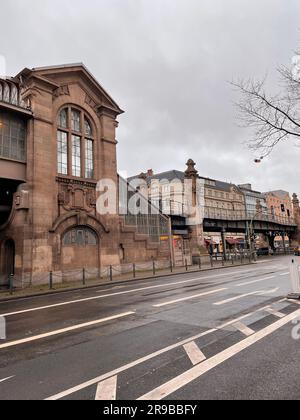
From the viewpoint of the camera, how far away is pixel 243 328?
23.7 ft

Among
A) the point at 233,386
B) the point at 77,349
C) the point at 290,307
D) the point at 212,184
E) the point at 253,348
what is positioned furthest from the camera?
the point at 212,184

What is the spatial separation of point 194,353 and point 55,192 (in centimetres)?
1872

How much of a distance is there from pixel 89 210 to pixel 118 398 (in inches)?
816

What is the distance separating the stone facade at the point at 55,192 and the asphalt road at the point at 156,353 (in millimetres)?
10856

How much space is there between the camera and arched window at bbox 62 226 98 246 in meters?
22.6

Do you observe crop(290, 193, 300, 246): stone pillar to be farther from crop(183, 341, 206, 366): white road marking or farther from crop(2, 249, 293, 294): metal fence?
crop(183, 341, 206, 366): white road marking

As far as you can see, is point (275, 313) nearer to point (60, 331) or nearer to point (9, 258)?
point (60, 331)

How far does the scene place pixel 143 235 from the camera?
29.8 m

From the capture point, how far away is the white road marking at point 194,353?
5.27 metres

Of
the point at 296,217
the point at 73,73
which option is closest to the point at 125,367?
the point at 73,73

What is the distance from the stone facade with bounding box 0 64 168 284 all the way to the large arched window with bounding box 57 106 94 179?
0.83ft

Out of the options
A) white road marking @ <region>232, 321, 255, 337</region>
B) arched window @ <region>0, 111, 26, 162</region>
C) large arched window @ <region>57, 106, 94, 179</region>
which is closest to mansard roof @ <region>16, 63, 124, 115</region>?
large arched window @ <region>57, 106, 94, 179</region>

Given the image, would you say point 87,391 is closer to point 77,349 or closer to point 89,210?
point 77,349
